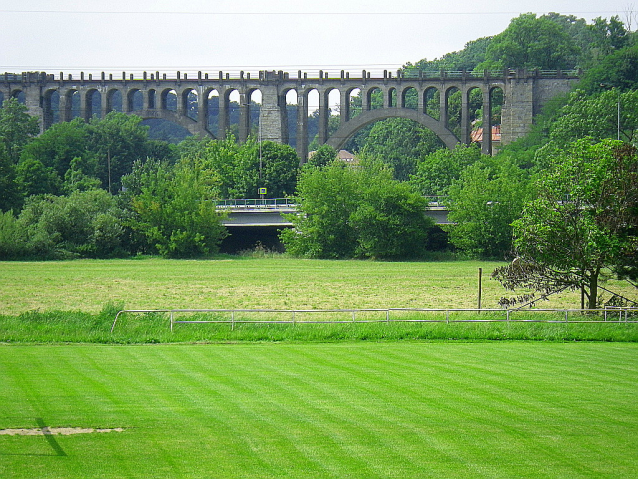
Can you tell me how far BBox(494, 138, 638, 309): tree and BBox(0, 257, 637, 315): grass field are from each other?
429 cm

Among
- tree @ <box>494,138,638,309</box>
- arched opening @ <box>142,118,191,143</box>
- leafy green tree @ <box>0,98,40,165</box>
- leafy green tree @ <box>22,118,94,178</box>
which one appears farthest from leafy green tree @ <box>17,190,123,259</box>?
arched opening @ <box>142,118,191,143</box>

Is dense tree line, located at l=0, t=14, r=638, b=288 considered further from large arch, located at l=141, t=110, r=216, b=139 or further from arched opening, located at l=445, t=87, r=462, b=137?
arched opening, located at l=445, t=87, r=462, b=137

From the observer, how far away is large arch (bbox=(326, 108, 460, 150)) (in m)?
99.6

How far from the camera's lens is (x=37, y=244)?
69.6 meters

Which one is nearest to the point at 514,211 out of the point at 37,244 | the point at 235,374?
the point at 37,244

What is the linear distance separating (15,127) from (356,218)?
49.8 meters

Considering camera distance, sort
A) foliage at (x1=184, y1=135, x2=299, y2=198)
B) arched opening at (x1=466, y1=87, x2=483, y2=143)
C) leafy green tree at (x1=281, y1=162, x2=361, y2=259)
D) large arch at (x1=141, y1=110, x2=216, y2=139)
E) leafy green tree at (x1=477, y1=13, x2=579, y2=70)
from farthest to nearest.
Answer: arched opening at (x1=466, y1=87, x2=483, y2=143) → leafy green tree at (x1=477, y1=13, x2=579, y2=70) → large arch at (x1=141, y1=110, x2=216, y2=139) → foliage at (x1=184, y1=135, x2=299, y2=198) → leafy green tree at (x1=281, y1=162, x2=361, y2=259)

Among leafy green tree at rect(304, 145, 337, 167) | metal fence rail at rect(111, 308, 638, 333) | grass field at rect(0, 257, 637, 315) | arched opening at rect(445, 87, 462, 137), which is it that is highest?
arched opening at rect(445, 87, 462, 137)

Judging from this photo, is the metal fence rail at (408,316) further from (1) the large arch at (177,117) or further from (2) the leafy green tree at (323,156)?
(1) the large arch at (177,117)

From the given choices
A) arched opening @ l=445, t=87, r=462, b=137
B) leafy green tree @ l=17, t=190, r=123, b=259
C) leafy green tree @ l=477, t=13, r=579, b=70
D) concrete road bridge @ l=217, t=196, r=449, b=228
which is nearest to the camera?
leafy green tree @ l=17, t=190, r=123, b=259

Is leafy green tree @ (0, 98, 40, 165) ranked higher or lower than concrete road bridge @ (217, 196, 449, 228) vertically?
higher

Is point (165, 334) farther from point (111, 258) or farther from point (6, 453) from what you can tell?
point (111, 258)

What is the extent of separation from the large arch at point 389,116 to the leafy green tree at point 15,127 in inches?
1411

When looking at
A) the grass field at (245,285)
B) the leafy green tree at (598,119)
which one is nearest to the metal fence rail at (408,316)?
the grass field at (245,285)
